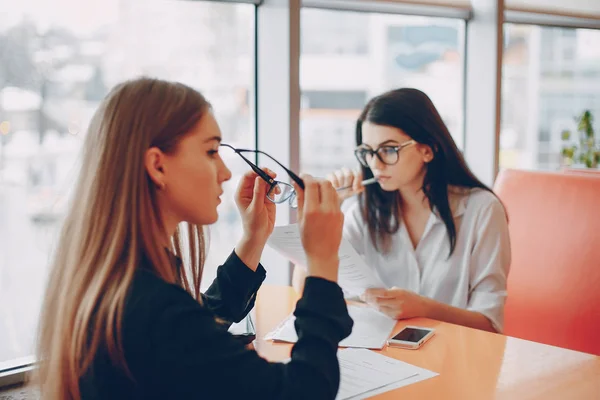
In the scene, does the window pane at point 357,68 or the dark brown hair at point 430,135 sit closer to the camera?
the dark brown hair at point 430,135

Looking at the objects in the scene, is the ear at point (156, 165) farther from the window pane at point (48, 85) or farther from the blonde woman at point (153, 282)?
the window pane at point (48, 85)

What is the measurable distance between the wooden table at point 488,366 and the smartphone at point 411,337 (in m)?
0.01

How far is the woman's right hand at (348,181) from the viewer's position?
2064 millimetres

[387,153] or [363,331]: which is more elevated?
[387,153]

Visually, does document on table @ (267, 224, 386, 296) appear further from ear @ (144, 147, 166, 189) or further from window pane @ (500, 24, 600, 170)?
window pane @ (500, 24, 600, 170)

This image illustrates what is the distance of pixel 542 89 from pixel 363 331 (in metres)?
2.21

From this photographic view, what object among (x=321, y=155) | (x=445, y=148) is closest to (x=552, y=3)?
(x=321, y=155)

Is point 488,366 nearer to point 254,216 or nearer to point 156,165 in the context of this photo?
point 254,216

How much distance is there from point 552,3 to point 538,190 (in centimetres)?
149

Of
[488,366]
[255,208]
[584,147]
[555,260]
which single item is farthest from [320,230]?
[584,147]

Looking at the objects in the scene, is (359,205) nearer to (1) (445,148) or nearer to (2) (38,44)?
(1) (445,148)

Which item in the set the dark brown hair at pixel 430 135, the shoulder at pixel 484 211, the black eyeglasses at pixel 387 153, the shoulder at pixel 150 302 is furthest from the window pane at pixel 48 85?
the shoulder at pixel 150 302

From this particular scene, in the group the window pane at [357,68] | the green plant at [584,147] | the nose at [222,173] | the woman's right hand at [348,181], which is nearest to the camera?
the nose at [222,173]

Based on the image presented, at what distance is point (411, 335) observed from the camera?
1438mm
